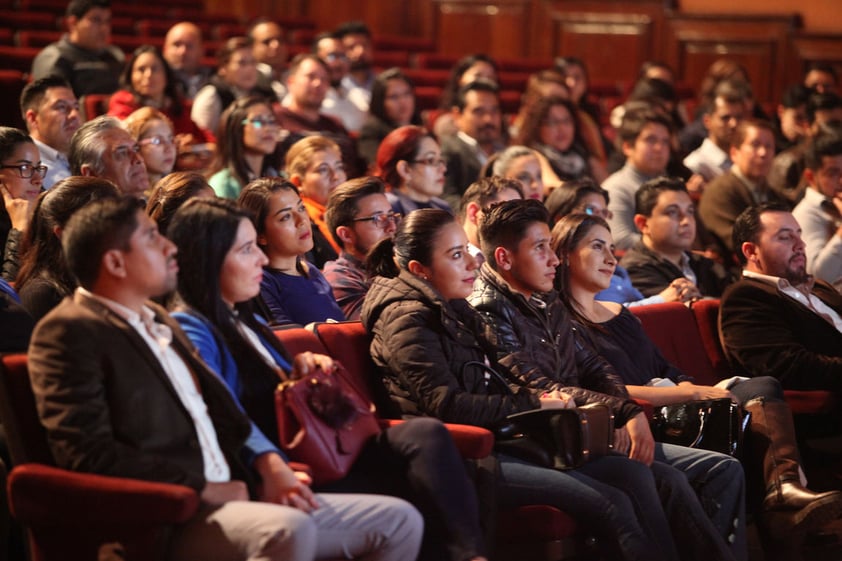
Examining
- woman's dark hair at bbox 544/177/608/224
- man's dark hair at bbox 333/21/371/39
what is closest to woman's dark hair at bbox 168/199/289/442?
woman's dark hair at bbox 544/177/608/224

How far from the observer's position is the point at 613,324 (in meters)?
2.77

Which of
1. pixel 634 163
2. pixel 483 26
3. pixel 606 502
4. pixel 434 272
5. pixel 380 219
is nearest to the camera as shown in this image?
pixel 606 502

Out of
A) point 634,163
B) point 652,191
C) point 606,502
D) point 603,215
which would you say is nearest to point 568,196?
point 603,215

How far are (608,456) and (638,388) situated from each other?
0.31m

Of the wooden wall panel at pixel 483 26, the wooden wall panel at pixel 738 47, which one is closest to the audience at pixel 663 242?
the wooden wall panel at pixel 738 47

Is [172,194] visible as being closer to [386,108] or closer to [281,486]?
[281,486]

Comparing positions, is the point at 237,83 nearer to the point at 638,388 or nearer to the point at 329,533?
the point at 638,388

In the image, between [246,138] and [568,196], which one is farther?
[246,138]

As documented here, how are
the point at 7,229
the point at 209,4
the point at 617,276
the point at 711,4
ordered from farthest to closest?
the point at 209,4 → the point at 711,4 → the point at 617,276 → the point at 7,229

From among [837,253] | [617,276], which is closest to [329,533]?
[617,276]

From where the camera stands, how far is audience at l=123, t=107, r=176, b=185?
3.27m

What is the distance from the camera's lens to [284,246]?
103 inches

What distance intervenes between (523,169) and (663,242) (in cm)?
48

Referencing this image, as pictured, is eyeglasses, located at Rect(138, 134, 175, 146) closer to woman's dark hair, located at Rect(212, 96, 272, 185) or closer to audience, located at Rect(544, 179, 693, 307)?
woman's dark hair, located at Rect(212, 96, 272, 185)
